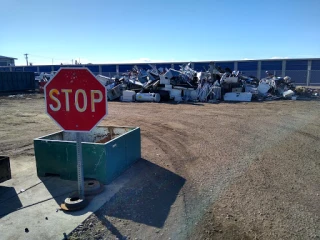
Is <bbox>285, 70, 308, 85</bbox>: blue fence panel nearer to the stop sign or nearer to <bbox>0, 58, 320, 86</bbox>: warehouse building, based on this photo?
<bbox>0, 58, 320, 86</bbox>: warehouse building

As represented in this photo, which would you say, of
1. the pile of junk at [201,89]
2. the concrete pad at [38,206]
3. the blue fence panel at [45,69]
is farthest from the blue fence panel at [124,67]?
the concrete pad at [38,206]

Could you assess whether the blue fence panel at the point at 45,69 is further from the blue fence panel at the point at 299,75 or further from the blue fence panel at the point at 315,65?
the blue fence panel at the point at 315,65

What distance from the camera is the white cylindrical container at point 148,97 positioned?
18.7m

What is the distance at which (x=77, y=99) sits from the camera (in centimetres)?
351

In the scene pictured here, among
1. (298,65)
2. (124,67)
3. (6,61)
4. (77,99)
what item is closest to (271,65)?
(298,65)

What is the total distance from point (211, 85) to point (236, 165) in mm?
14549

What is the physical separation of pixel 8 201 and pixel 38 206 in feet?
1.77

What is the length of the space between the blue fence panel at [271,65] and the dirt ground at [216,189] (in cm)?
2872

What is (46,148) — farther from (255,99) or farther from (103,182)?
(255,99)

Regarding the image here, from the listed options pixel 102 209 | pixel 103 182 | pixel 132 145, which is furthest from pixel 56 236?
pixel 132 145

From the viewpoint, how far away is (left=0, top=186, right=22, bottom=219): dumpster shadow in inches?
141

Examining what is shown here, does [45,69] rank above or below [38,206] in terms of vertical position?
above

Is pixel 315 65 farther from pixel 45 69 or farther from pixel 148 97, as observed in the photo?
pixel 45 69

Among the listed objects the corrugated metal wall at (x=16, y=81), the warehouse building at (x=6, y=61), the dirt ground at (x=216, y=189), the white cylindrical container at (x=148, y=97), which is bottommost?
the dirt ground at (x=216, y=189)
